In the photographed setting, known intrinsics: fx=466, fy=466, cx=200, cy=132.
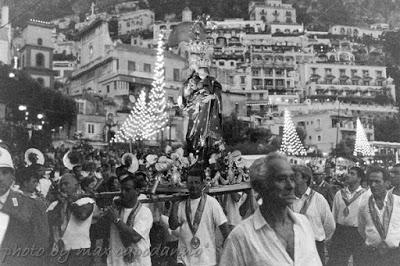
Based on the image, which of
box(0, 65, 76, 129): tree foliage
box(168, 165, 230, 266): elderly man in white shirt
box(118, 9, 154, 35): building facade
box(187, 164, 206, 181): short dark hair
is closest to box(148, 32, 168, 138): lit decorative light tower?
box(0, 65, 76, 129): tree foliage

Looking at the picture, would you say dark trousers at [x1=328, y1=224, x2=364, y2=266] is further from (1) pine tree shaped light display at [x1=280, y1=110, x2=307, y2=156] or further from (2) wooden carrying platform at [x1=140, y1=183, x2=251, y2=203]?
(1) pine tree shaped light display at [x1=280, y1=110, x2=307, y2=156]

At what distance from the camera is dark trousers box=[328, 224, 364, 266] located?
5.10m

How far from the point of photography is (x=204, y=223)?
3.98 meters

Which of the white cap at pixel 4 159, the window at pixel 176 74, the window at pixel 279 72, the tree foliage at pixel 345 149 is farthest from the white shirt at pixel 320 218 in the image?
the window at pixel 279 72

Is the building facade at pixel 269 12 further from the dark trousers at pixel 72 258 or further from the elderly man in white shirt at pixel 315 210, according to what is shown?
the dark trousers at pixel 72 258

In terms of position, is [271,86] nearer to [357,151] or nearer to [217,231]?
[357,151]

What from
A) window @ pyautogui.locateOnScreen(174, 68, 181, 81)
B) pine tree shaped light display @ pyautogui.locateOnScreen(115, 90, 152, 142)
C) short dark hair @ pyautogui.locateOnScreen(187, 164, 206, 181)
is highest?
window @ pyautogui.locateOnScreen(174, 68, 181, 81)

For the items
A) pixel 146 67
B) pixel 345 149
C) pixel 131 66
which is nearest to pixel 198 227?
pixel 345 149

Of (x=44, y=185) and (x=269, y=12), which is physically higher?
(x=269, y=12)

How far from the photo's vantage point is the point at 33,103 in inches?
1031

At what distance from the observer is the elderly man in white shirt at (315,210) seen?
4441 millimetres

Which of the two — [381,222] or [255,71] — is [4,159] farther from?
[255,71]

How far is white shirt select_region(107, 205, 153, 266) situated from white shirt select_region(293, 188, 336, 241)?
62.5 inches

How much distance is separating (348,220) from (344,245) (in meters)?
0.28
